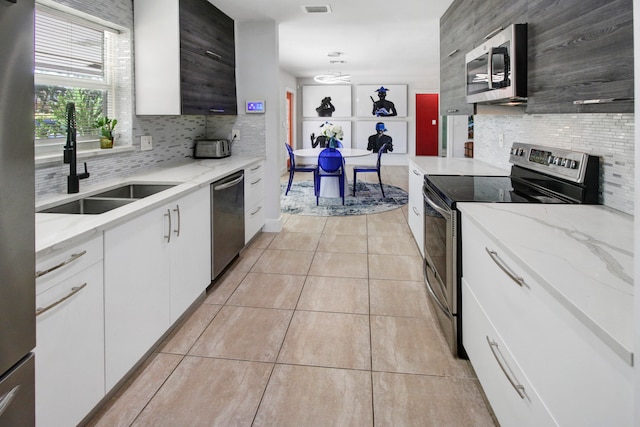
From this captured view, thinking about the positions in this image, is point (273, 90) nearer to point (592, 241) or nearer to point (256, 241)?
point (256, 241)

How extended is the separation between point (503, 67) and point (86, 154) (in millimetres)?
2385

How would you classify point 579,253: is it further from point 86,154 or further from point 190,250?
point 86,154

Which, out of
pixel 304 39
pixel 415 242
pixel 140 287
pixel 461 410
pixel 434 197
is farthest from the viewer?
pixel 304 39

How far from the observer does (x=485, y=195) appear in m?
2.30

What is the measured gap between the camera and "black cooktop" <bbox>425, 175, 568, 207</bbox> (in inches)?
85.6

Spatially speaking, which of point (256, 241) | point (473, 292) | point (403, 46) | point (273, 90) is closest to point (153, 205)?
point (473, 292)

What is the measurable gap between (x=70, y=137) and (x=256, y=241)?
2442 millimetres

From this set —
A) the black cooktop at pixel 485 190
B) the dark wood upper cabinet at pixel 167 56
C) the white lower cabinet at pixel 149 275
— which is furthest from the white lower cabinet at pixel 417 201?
the dark wood upper cabinet at pixel 167 56

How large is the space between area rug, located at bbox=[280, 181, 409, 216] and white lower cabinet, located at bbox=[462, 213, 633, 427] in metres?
4.09

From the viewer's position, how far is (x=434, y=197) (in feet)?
8.59

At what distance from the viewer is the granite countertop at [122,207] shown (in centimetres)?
151

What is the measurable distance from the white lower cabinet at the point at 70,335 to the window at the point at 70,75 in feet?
3.62

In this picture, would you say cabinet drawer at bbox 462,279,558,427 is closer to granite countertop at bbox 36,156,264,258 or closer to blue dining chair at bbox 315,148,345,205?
granite countertop at bbox 36,156,264,258

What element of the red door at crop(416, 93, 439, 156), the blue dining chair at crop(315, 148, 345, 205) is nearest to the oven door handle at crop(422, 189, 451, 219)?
the blue dining chair at crop(315, 148, 345, 205)
